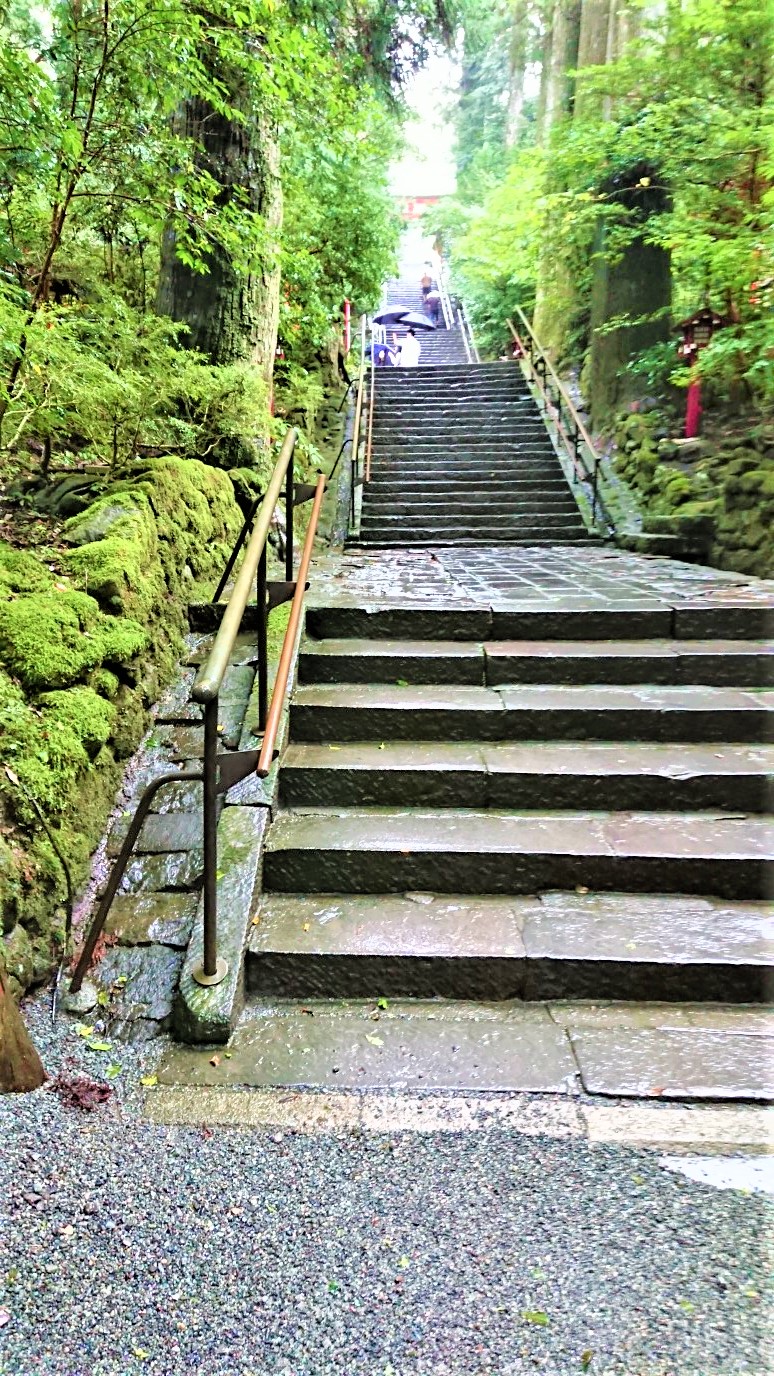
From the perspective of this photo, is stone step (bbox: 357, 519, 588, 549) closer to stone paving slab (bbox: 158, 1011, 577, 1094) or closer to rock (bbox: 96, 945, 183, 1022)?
rock (bbox: 96, 945, 183, 1022)

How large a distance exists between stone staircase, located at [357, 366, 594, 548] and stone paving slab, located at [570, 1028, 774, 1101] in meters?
5.67

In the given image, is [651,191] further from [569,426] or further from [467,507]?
[467,507]

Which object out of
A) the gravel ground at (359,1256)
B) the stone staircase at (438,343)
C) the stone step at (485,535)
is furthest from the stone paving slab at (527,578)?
the stone staircase at (438,343)

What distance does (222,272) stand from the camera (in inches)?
190

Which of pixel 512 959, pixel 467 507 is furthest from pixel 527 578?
pixel 467 507

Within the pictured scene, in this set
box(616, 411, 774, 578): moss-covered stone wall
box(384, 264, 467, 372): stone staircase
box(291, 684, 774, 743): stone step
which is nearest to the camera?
box(291, 684, 774, 743): stone step

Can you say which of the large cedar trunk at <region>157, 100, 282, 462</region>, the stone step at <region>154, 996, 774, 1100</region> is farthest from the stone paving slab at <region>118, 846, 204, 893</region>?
the large cedar trunk at <region>157, 100, 282, 462</region>

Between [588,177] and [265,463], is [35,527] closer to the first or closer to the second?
[265,463]

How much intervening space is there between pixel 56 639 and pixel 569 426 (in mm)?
8513

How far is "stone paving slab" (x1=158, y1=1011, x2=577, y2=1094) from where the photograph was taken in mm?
1867

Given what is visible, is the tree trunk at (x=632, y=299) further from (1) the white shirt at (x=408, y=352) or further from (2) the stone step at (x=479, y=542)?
(1) the white shirt at (x=408, y=352)

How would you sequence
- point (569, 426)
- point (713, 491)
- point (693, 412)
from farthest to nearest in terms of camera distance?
1. point (569, 426)
2. point (693, 412)
3. point (713, 491)

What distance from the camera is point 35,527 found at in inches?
128

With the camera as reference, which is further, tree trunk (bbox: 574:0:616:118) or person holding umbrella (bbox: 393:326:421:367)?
person holding umbrella (bbox: 393:326:421:367)
